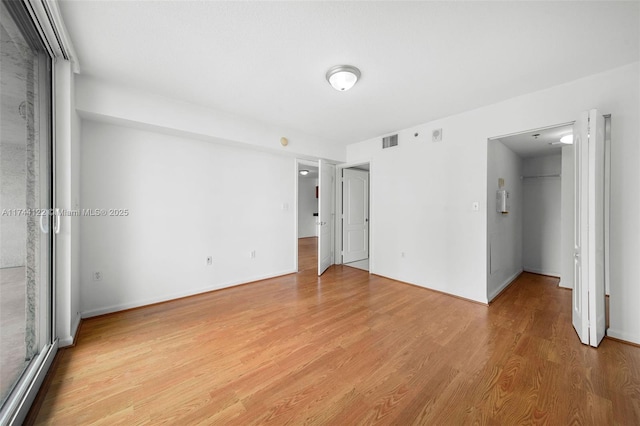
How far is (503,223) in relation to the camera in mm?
3682

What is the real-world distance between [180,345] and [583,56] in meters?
4.45

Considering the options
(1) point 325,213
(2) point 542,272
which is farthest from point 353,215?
(2) point 542,272

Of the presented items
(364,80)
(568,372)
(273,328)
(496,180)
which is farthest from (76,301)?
(496,180)

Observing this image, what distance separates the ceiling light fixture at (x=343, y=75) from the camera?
219 centimetres

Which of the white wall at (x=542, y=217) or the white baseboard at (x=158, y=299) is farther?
the white wall at (x=542, y=217)

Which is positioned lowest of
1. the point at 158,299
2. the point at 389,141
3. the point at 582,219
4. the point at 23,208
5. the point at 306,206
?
the point at 158,299

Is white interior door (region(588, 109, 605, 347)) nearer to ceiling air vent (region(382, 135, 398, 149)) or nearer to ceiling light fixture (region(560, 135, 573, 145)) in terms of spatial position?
ceiling light fixture (region(560, 135, 573, 145))

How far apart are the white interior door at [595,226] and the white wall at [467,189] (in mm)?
253

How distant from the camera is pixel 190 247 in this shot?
3375 mm

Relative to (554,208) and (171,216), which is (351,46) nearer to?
(171,216)

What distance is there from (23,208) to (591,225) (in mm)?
4550

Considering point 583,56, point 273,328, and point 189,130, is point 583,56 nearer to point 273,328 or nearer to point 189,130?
point 273,328

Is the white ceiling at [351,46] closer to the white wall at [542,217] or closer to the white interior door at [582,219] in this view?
the white interior door at [582,219]

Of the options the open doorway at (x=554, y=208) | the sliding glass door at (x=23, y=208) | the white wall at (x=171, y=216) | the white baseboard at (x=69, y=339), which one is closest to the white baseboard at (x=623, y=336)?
the open doorway at (x=554, y=208)
